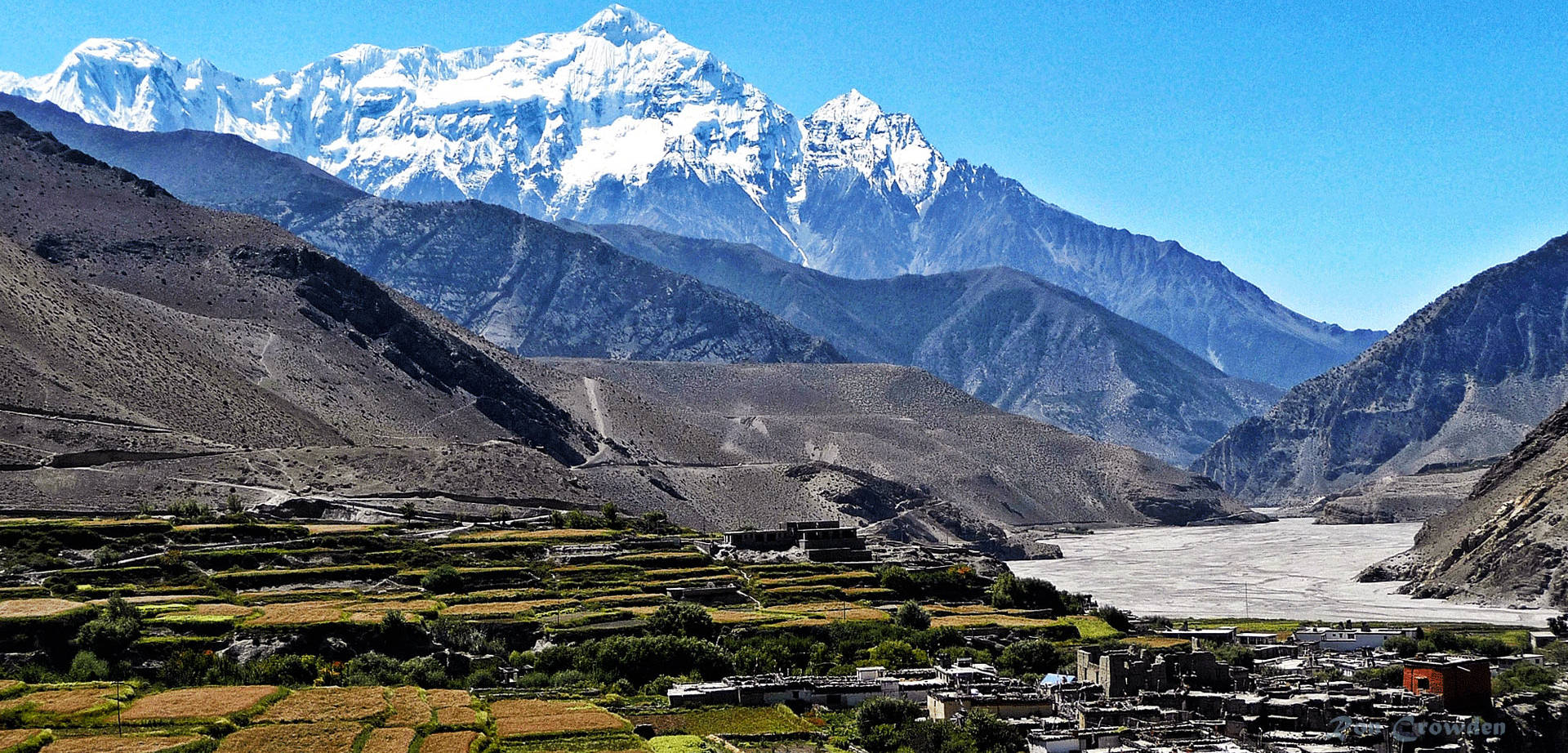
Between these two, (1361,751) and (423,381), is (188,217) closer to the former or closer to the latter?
(423,381)

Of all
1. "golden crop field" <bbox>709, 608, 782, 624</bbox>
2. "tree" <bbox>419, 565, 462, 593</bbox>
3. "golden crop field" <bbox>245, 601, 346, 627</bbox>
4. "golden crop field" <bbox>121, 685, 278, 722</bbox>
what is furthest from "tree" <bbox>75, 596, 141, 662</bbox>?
"golden crop field" <bbox>709, 608, 782, 624</bbox>

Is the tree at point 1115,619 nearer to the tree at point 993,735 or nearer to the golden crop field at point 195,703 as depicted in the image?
the tree at point 993,735

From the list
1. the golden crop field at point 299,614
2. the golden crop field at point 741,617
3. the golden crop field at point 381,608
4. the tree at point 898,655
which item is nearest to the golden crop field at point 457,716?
the golden crop field at point 299,614

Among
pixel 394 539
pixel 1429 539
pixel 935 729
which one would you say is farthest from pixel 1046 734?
pixel 1429 539

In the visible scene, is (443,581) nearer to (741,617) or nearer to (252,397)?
(741,617)

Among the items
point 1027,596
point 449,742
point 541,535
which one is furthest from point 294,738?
point 541,535
